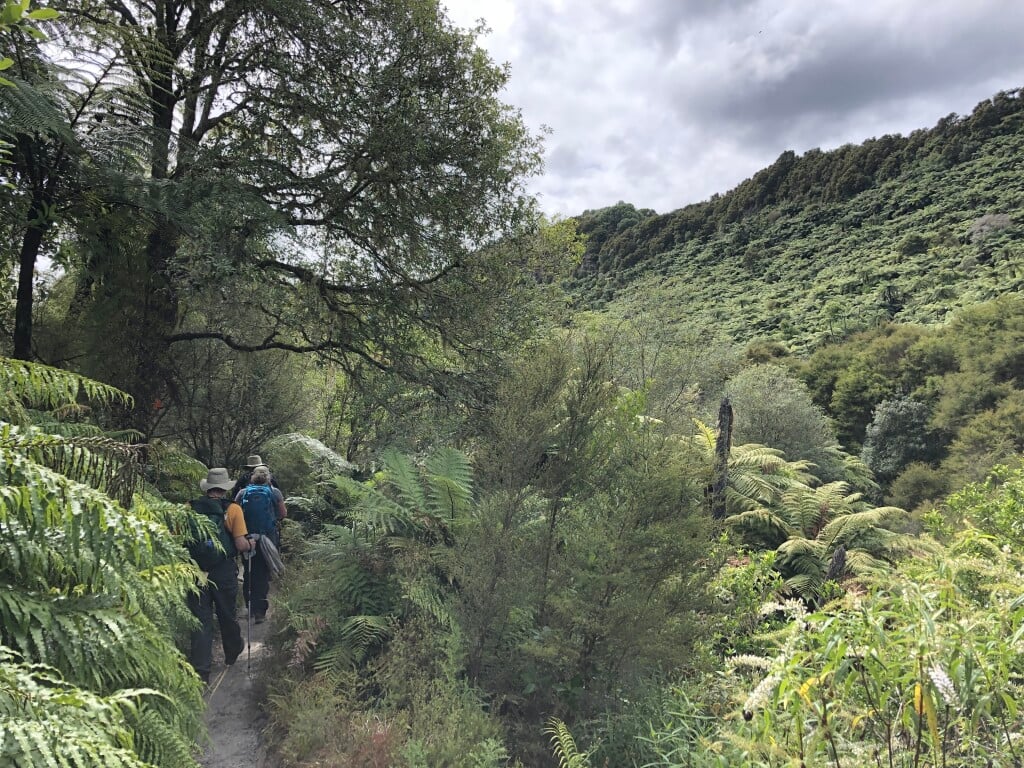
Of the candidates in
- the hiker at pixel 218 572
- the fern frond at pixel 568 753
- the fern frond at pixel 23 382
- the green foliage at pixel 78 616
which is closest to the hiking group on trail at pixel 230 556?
the hiker at pixel 218 572

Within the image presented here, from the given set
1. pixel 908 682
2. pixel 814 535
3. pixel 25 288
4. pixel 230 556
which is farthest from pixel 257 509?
pixel 814 535

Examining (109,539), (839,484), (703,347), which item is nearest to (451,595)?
(109,539)

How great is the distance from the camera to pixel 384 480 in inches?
246

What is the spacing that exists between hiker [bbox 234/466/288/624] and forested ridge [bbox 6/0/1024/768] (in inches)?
17.5

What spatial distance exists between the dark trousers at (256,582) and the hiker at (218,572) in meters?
0.47

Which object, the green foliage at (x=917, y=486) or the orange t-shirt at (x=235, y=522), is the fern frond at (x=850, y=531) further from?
the green foliage at (x=917, y=486)

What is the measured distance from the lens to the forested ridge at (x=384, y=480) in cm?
191

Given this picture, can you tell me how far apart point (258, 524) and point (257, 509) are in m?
0.15

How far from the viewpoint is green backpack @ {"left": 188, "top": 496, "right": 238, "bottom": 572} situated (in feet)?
15.2

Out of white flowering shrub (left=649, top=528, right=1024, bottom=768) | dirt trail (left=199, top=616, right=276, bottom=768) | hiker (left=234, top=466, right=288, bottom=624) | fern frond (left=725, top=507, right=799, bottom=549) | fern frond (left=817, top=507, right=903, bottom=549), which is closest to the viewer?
white flowering shrub (left=649, top=528, right=1024, bottom=768)

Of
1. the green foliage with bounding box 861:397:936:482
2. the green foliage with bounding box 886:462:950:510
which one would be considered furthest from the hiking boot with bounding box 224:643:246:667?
the green foliage with bounding box 861:397:936:482

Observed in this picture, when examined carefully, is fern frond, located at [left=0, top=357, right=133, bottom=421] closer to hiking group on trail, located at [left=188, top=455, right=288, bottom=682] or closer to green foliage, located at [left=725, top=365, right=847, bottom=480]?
hiking group on trail, located at [left=188, top=455, right=288, bottom=682]

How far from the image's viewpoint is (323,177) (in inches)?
229

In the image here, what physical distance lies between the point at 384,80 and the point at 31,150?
291cm
